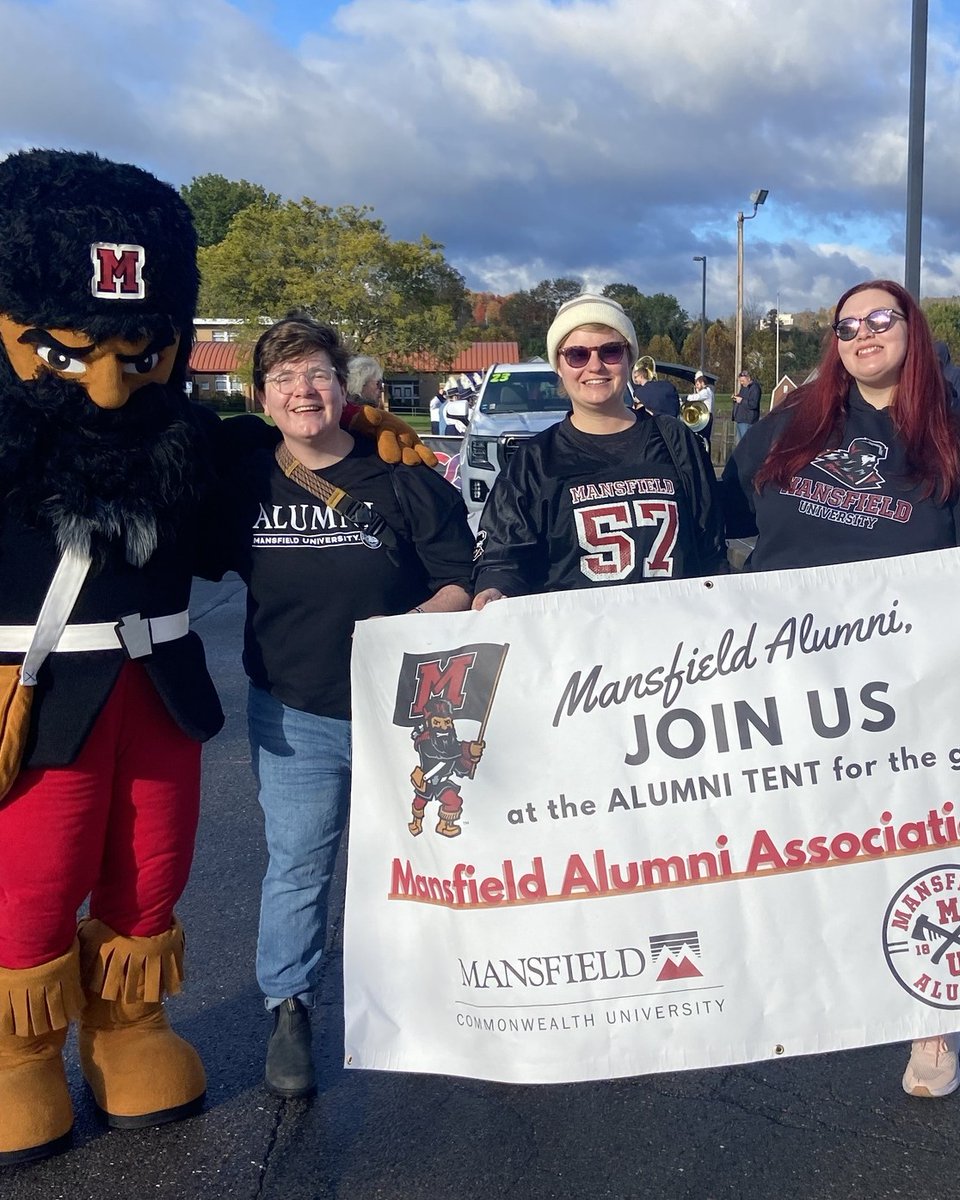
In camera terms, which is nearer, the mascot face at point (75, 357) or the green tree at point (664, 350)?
the mascot face at point (75, 357)

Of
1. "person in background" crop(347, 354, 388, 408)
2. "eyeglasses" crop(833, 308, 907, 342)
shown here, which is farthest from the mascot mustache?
"person in background" crop(347, 354, 388, 408)

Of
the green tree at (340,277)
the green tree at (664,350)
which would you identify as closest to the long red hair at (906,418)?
the green tree at (340,277)

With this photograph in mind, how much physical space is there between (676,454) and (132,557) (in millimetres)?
1365

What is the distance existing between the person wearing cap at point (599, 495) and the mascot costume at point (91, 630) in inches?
31.0

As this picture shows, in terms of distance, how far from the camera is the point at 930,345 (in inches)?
120

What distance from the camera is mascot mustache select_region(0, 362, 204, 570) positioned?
268 centimetres

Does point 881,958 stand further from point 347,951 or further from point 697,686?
point 347,951

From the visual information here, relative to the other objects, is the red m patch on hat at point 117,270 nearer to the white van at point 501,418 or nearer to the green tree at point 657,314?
the white van at point 501,418

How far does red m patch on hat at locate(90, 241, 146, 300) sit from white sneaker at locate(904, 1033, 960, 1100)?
2.64 meters

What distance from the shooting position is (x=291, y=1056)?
2.98 metres

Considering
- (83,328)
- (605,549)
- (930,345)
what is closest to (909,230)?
(930,345)

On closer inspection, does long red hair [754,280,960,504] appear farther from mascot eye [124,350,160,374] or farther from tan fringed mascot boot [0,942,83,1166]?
tan fringed mascot boot [0,942,83,1166]

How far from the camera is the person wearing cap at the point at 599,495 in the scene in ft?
9.70

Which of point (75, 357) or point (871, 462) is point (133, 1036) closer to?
point (75, 357)
